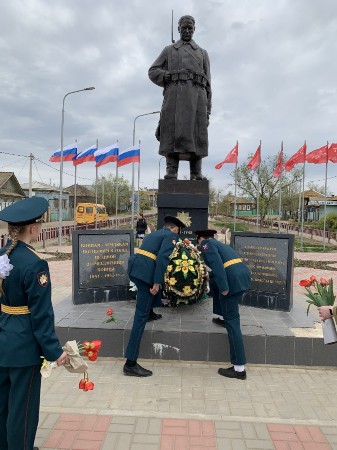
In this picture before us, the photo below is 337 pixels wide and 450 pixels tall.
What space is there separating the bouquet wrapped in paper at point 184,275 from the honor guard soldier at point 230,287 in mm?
960

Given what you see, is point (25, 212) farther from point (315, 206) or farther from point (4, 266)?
point (315, 206)

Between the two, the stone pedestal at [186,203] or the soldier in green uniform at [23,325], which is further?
the stone pedestal at [186,203]

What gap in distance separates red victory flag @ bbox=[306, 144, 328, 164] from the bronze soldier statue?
1334 cm

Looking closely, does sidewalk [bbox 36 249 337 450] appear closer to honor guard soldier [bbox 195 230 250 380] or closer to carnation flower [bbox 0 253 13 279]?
honor guard soldier [bbox 195 230 250 380]

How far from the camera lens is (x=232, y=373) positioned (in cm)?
434

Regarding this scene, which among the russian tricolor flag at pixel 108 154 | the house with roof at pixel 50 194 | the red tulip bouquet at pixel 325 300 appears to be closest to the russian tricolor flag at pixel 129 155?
the russian tricolor flag at pixel 108 154

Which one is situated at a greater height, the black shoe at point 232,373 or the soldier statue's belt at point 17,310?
the soldier statue's belt at point 17,310

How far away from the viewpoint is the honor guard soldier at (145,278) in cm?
433

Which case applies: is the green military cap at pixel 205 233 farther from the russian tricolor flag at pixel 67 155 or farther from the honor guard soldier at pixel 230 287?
the russian tricolor flag at pixel 67 155

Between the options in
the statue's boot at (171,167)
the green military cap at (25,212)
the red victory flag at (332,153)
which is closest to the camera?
the green military cap at (25,212)

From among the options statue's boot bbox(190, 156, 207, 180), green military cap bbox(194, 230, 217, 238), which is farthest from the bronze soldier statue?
green military cap bbox(194, 230, 217, 238)

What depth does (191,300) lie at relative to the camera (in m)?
5.73

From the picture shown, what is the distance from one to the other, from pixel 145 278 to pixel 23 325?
2054mm

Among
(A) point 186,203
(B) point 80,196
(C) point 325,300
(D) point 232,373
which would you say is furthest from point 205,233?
(B) point 80,196
